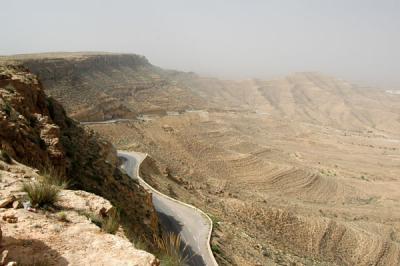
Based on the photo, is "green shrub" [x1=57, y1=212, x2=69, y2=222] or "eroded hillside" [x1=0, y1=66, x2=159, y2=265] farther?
"eroded hillside" [x1=0, y1=66, x2=159, y2=265]

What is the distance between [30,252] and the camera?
5105 millimetres

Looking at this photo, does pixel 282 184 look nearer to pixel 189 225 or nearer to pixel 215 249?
pixel 189 225

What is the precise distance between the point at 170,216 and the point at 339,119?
92.6 m

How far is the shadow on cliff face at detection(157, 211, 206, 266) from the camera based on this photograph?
49.9 ft

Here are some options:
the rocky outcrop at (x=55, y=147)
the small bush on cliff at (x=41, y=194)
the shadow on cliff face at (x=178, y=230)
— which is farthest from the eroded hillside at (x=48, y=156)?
the shadow on cliff face at (x=178, y=230)

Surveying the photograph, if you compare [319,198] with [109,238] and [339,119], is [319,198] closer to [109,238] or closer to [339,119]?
[109,238]

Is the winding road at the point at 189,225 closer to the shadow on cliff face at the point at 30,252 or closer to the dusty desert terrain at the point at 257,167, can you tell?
the dusty desert terrain at the point at 257,167

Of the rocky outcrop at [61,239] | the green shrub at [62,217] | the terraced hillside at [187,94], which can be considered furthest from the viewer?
the terraced hillside at [187,94]

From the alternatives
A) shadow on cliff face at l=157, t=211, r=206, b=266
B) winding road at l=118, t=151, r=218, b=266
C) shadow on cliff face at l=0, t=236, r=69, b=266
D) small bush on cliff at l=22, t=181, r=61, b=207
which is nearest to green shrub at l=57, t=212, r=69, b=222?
small bush on cliff at l=22, t=181, r=61, b=207

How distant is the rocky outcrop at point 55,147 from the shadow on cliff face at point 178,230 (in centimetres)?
183

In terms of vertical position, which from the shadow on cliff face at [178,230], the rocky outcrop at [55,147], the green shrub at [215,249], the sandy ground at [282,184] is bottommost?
the sandy ground at [282,184]

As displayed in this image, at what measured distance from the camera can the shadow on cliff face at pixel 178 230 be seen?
1521 centimetres

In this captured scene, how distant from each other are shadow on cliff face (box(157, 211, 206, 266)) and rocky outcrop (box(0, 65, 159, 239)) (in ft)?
6.00

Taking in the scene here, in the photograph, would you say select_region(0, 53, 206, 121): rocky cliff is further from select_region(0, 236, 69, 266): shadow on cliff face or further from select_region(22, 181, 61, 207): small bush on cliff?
select_region(0, 236, 69, 266): shadow on cliff face
